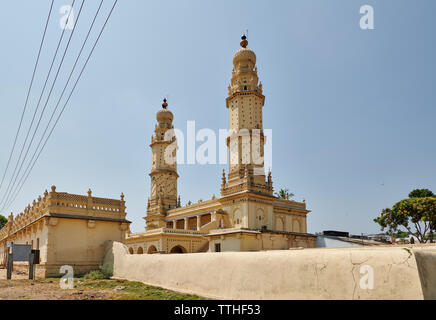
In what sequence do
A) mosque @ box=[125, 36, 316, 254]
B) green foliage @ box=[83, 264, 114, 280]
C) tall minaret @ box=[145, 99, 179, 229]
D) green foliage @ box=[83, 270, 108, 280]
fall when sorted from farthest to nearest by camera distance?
tall minaret @ box=[145, 99, 179, 229] < mosque @ box=[125, 36, 316, 254] < green foliage @ box=[83, 264, 114, 280] < green foliage @ box=[83, 270, 108, 280]

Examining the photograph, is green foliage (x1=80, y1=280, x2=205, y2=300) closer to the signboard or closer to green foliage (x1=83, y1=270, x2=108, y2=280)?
green foliage (x1=83, y1=270, x2=108, y2=280)

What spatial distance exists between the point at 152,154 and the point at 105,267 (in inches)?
1389

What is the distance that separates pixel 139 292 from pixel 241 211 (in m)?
23.8

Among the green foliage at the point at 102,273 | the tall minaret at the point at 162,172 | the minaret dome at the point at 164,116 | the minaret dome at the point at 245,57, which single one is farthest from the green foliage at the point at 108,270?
the minaret dome at the point at 164,116

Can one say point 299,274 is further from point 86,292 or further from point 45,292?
point 45,292

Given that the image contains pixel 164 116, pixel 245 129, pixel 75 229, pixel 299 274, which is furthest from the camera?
pixel 164 116

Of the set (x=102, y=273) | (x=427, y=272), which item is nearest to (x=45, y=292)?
(x=102, y=273)

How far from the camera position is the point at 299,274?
10.4 m

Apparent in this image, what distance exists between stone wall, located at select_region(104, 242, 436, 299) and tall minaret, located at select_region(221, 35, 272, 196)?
22.9 metres

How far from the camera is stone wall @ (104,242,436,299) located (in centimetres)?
859

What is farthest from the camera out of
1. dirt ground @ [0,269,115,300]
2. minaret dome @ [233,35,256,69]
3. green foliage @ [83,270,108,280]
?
minaret dome @ [233,35,256,69]

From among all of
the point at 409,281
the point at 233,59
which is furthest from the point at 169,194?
the point at 409,281

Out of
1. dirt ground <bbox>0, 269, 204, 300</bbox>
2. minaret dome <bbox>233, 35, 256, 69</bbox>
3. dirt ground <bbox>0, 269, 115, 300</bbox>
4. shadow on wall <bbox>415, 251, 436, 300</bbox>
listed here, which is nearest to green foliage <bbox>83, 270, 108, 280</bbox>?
dirt ground <bbox>0, 269, 204, 300</bbox>
